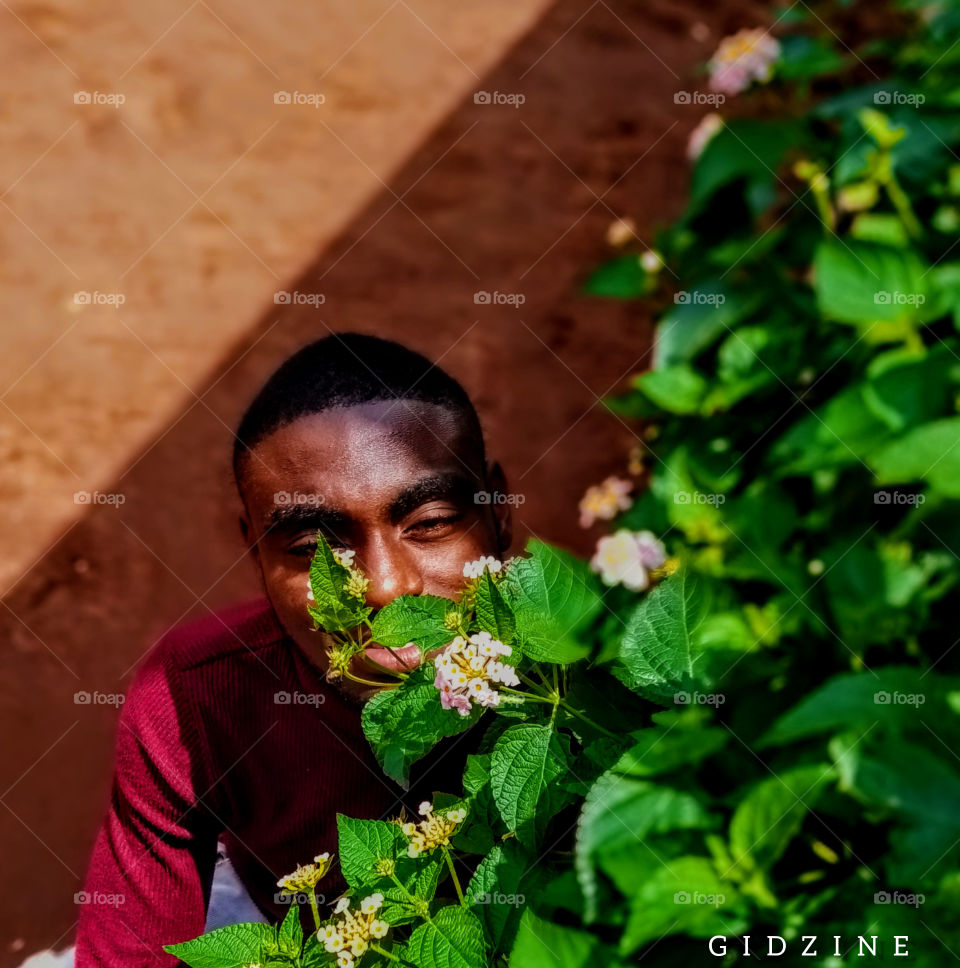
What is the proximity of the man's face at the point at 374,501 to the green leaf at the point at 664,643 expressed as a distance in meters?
0.40

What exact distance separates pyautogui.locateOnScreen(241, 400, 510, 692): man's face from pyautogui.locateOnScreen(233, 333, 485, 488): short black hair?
0.07 ft

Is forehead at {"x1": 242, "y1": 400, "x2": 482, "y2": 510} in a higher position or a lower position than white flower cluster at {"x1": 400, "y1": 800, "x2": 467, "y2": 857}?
higher

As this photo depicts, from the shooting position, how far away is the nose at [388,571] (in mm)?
1174

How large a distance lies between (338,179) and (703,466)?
1573 millimetres

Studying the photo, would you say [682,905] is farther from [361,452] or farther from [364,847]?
[361,452]

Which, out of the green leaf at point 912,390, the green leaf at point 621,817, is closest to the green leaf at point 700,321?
the green leaf at point 912,390

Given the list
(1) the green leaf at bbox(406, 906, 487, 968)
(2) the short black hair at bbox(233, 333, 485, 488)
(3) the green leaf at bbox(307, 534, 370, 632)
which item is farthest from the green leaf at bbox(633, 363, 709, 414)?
Answer: (1) the green leaf at bbox(406, 906, 487, 968)

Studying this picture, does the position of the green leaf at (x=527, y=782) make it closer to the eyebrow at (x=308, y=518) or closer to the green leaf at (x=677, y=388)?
the eyebrow at (x=308, y=518)

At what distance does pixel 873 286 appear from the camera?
1.28 meters

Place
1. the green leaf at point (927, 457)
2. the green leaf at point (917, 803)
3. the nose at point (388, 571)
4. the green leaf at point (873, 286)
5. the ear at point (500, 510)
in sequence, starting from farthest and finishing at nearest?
1. the ear at point (500, 510)
2. the green leaf at point (873, 286)
3. the nose at point (388, 571)
4. the green leaf at point (927, 457)
5. the green leaf at point (917, 803)

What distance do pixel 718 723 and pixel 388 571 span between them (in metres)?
0.49

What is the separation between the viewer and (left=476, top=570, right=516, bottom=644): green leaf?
840mm

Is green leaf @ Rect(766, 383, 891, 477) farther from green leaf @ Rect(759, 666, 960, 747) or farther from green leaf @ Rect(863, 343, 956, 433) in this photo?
green leaf @ Rect(759, 666, 960, 747)

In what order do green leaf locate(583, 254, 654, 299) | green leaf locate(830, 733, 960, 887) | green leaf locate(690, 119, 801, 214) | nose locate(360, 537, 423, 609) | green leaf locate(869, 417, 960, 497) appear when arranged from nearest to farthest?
green leaf locate(830, 733, 960, 887), green leaf locate(869, 417, 960, 497), nose locate(360, 537, 423, 609), green leaf locate(690, 119, 801, 214), green leaf locate(583, 254, 654, 299)
